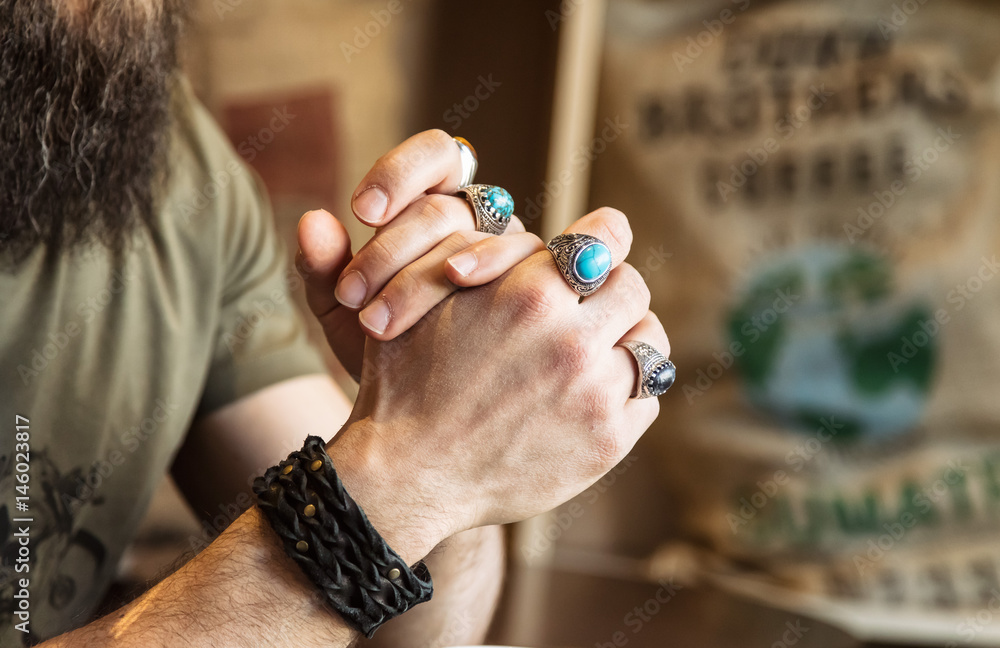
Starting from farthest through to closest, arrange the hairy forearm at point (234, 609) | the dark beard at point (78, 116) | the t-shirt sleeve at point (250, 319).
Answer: the t-shirt sleeve at point (250, 319) → the dark beard at point (78, 116) → the hairy forearm at point (234, 609)

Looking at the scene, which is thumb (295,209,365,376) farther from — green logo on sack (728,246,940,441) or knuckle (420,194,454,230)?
green logo on sack (728,246,940,441)

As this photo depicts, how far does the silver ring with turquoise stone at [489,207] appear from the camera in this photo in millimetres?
618

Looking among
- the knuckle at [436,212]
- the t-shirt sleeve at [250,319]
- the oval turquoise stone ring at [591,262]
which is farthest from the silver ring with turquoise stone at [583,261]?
the t-shirt sleeve at [250,319]

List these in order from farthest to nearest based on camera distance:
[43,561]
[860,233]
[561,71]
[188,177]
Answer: [561,71] → [860,233] → [188,177] → [43,561]

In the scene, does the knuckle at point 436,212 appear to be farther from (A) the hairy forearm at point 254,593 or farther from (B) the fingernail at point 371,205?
(A) the hairy forearm at point 254,593

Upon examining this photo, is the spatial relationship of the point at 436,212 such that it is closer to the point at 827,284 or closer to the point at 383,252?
the point at 383,252

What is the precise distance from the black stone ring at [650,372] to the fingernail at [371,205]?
25 centimetres

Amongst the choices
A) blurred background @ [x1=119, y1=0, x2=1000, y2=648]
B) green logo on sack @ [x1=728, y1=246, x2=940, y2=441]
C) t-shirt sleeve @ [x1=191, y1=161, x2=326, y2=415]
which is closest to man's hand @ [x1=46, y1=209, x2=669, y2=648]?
t-shirt sleeve @ [x1=191, y1=161, x2=326, y2=415]

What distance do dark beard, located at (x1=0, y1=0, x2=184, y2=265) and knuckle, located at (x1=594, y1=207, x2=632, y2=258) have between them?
0.58 m

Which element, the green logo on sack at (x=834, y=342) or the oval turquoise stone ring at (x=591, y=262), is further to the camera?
the green logo on sack at (x=834, y=342)

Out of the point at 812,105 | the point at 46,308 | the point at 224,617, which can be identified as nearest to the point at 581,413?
the point at 224,617

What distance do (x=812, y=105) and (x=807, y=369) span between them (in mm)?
486

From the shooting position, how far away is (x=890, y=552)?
4.01 feet

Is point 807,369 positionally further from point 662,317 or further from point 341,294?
point 341,294
